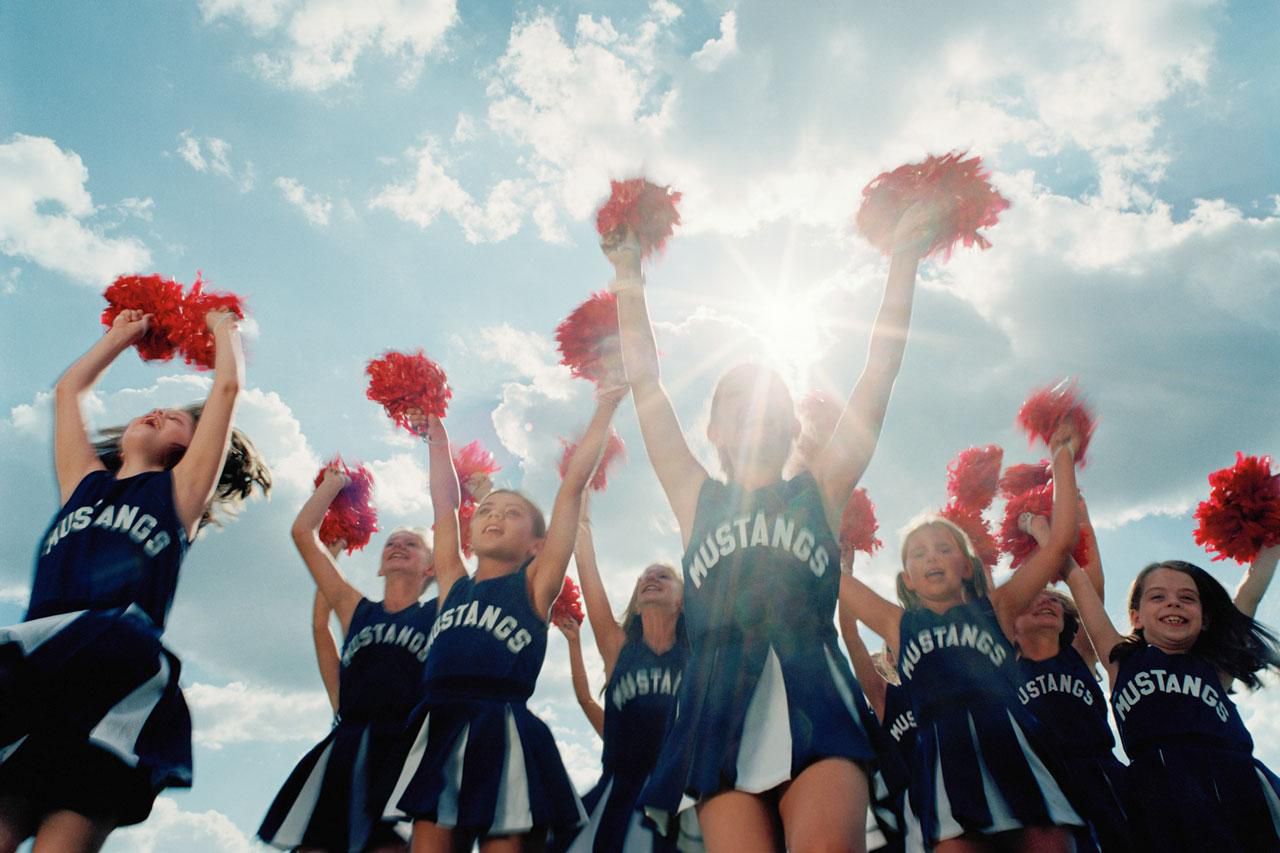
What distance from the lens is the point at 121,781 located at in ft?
10.1

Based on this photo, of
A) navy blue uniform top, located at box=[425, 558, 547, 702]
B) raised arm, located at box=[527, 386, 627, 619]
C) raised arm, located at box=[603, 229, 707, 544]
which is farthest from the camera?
raised arm, located at box=[527, 386, 627, 619]

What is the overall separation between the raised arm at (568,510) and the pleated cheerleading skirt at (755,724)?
5.64ft

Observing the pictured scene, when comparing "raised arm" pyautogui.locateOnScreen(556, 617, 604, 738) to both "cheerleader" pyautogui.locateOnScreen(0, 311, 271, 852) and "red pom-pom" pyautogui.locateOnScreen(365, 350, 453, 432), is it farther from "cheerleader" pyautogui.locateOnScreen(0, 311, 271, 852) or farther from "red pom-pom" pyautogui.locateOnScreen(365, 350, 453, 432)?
"cheerleader" pyautogui.locateOnScreen(0, 311, 271, 852)

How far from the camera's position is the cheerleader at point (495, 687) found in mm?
3748

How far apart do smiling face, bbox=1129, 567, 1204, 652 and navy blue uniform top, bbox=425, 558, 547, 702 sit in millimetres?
3534

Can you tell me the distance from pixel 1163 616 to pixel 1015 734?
6.39ft

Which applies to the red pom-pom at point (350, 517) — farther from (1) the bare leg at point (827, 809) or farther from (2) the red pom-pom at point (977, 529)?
(1) the bare leg at point (827, 809)

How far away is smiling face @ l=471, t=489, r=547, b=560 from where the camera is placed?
4.63 meters

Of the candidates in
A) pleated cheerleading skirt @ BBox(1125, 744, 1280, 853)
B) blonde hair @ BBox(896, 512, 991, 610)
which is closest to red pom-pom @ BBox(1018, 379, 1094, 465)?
blonde hair @ BBox(896, 512, 991, 610)

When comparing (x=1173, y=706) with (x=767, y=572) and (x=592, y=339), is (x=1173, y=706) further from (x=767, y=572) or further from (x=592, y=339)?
(x=592, y=339)

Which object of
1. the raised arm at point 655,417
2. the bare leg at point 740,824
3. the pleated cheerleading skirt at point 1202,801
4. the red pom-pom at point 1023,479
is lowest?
the bare leg at point 740,824

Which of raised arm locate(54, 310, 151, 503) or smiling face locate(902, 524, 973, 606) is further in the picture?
smiling face locate(902, 524, 973, 606)

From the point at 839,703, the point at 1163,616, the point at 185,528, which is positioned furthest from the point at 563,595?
the point at 839,703

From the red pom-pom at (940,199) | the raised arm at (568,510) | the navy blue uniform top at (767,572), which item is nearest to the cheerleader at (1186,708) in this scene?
the red pom-pom at (940,199)
